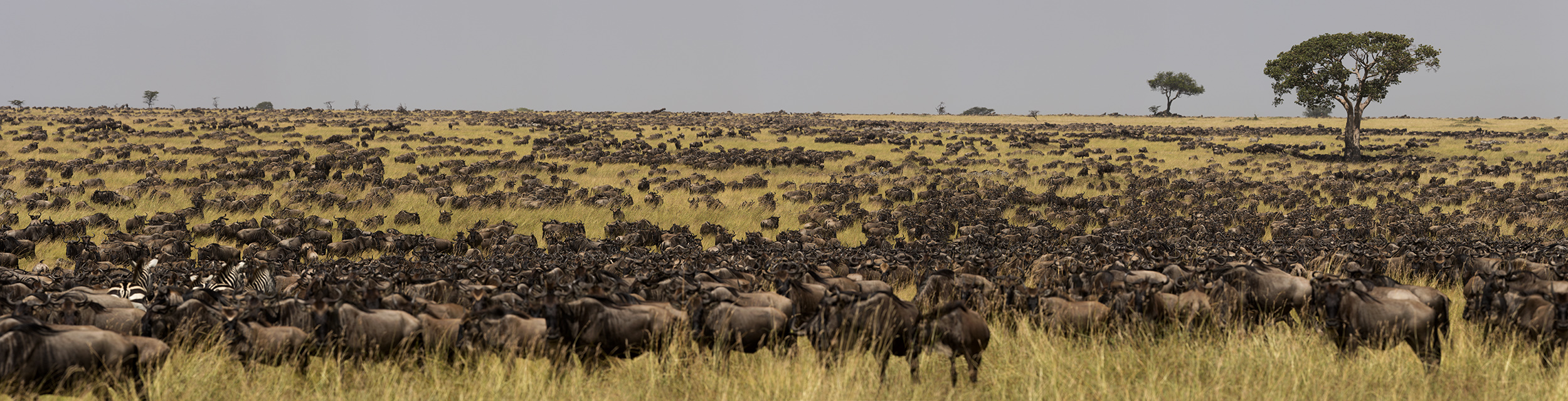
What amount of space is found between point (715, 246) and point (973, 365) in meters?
13.9

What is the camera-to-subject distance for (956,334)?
21.6 ft

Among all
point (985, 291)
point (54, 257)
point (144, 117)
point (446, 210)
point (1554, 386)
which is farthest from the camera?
point (144, 117)

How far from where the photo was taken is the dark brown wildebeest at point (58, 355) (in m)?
5.74

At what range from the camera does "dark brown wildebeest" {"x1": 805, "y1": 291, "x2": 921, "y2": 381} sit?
6.62m

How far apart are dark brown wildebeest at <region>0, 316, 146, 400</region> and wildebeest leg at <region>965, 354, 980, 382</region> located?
644 cm

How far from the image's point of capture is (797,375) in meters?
6.53

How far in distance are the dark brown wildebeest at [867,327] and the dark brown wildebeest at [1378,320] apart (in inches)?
155

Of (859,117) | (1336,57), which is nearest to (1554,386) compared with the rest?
(1336,57)

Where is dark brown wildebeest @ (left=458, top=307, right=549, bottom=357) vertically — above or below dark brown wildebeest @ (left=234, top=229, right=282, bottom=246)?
above

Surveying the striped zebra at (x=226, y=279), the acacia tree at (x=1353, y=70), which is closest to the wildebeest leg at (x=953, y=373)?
the striped zebra at (x=226, y=279)

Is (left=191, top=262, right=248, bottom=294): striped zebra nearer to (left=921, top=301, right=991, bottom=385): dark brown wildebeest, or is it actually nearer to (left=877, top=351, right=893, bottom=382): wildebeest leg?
(left=877, top=351, right=893, bottom=382): wildebeest leg

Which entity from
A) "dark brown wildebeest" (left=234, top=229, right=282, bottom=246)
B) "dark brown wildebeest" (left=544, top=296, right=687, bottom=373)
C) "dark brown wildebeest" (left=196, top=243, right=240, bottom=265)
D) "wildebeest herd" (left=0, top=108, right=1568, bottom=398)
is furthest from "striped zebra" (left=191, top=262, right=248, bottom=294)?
"dark brown wildebeest" (left=234, top=229, right=282, bottom=246)

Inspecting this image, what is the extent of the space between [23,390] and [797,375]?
558 centimetres

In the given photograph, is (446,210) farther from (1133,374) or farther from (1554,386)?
(1554,386)
